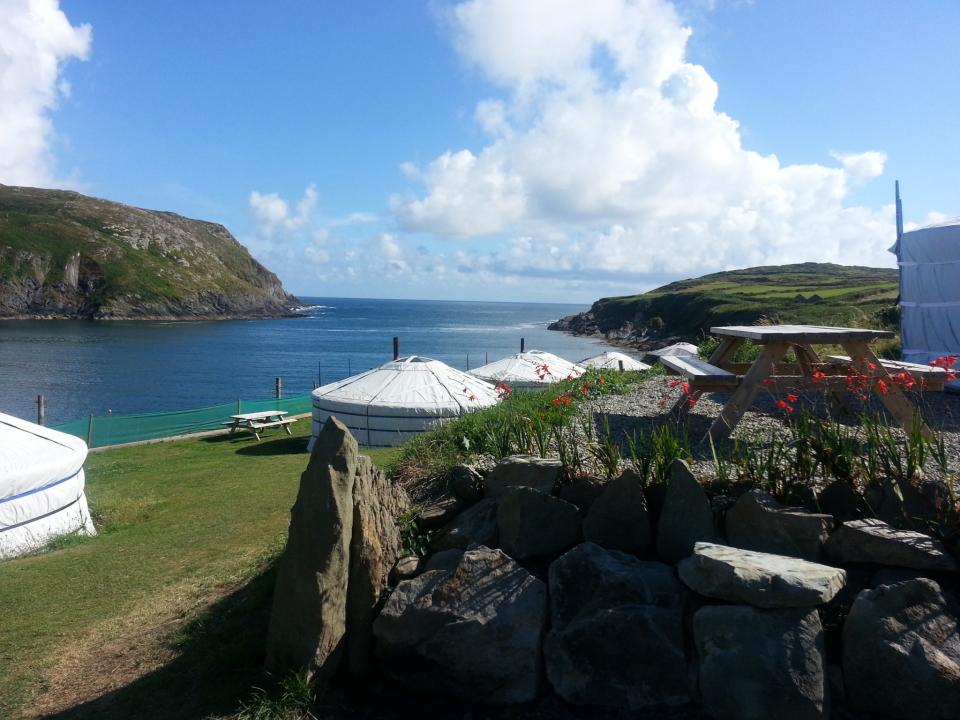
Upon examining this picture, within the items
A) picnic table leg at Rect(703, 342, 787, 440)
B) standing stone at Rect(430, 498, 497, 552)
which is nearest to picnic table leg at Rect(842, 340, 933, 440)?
picnic table leg at Rect(703, 342, 787, 440)

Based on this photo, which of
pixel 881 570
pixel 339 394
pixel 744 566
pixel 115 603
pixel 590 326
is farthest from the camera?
pixel 590 326

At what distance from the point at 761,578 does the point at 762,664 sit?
34 centimetres

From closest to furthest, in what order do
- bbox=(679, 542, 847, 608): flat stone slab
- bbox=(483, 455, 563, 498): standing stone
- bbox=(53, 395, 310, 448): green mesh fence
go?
bbox=(679, 542, 847, 608): flat stone slab
bbox=(483, 455, 563, 498): standing stone
bbox=(53, 395, 310, 448): green mesh fence

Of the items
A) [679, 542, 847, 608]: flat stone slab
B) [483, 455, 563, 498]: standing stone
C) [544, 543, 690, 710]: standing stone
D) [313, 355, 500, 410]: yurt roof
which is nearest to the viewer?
[679, 542, 847, 608]: flat stone slab

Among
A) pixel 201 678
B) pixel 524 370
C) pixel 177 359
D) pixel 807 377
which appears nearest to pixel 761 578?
pixel 201 678

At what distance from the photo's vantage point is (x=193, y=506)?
31.3ft

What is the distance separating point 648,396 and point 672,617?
15.7ft

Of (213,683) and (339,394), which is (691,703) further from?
(339,394)

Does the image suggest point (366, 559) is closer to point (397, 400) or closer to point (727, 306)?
point (397, 400)

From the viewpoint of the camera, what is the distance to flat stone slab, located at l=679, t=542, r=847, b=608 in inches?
116

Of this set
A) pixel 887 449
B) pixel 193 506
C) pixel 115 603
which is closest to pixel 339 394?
pixel 193 506

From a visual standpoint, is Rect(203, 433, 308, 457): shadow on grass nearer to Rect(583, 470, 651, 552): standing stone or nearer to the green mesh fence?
the green mesh fence

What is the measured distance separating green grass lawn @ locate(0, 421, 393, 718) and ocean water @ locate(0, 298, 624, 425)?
24256 millimetres

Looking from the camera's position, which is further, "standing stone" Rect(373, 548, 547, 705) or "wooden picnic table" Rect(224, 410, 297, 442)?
"wooden picnic table" Rect(224, 410, 297, 442)
